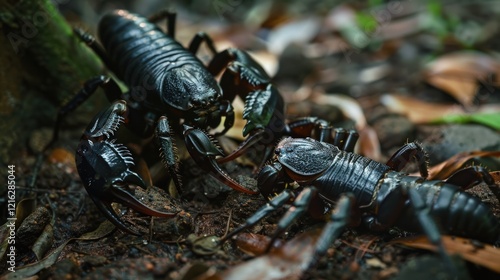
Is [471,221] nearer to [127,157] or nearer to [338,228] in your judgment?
[338,228]

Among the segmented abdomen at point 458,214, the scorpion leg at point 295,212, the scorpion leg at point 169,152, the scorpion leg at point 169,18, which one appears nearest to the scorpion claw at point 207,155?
the scorpion leg at point 169,152

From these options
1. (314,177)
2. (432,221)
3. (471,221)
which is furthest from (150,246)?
(471,221)

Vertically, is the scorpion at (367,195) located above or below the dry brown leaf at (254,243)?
above

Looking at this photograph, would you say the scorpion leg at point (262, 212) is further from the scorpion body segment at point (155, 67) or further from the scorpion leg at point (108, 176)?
the scorpion body segment at point (155, 67)

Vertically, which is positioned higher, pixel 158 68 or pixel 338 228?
pixel 158 68

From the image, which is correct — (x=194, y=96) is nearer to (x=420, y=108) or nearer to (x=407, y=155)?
(x=407, y=155)

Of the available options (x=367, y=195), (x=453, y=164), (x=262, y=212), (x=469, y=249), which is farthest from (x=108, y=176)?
(x=453, y=164)
